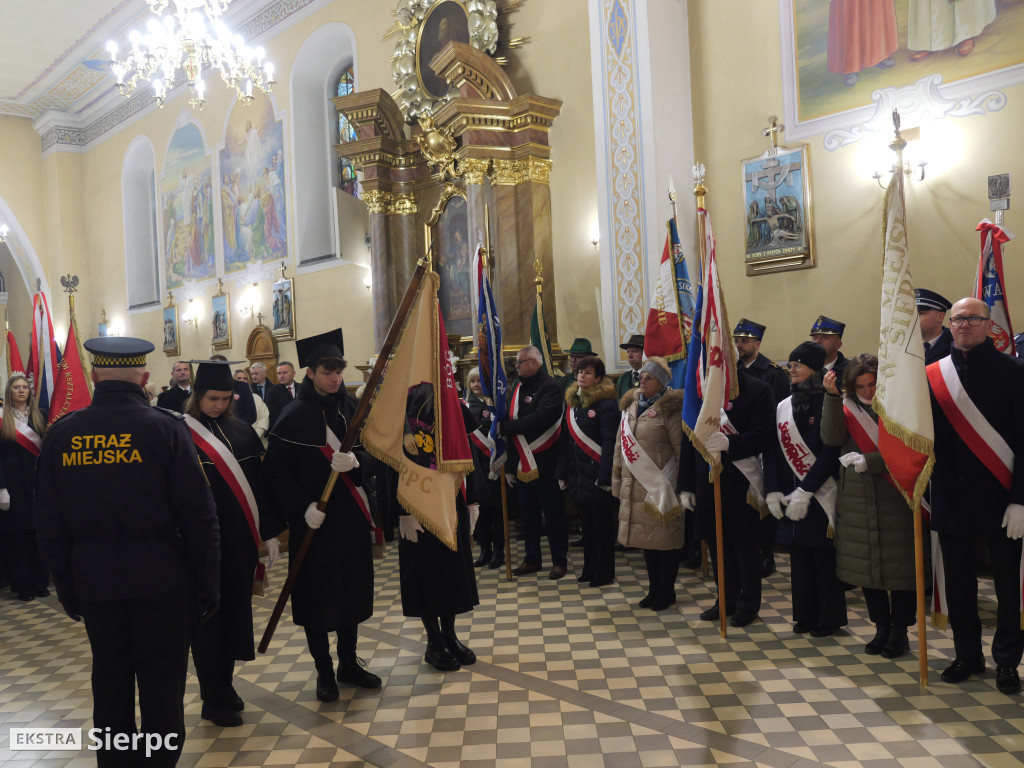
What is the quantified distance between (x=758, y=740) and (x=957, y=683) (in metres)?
1.16

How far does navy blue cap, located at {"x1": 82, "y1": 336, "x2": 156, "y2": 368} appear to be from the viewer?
2871mm

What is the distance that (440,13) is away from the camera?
989 cm

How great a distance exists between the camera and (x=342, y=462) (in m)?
3.85

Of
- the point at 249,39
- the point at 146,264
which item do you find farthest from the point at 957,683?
the point at 146,264

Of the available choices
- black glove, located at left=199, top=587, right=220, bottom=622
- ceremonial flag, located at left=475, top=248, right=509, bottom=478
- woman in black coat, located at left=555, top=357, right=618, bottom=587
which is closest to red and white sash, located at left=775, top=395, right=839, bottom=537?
woman in black coat, located at left=555, top=357, right=618, bottom=587

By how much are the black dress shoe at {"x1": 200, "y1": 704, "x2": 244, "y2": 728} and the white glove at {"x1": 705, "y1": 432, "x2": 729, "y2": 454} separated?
9.37 ft

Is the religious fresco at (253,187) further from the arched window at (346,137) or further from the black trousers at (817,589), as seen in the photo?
the black trousers at (817,589)

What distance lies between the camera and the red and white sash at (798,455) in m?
4.31

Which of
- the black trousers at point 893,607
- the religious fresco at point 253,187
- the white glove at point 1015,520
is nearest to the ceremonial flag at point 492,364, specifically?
the black trousers at point 893,607

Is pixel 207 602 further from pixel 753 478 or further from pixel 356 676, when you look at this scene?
pixel 753 478

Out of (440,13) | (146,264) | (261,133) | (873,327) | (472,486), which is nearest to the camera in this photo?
(472,486)

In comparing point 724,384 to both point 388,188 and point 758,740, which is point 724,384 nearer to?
point 758,740

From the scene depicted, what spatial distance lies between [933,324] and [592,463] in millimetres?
2411

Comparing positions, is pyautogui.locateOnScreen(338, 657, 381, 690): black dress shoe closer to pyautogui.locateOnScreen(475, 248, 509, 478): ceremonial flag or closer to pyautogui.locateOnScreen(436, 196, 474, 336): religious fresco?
pyautogui.locateOnScreen(475, 248, 509, 478): ceremonial flag
